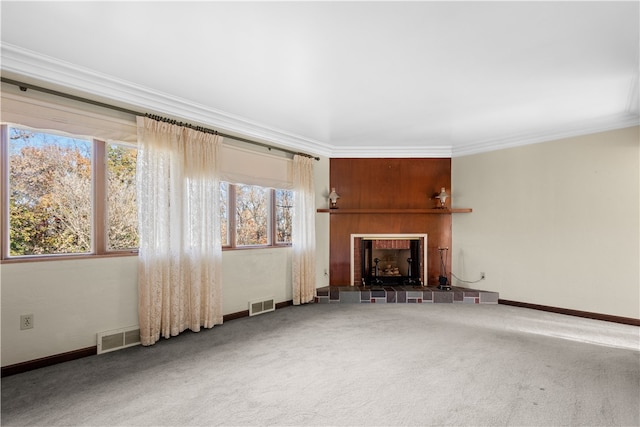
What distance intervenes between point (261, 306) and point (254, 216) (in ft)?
4.07

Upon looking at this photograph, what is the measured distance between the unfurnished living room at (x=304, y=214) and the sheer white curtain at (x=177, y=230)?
2cm

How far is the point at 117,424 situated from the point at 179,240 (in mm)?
1878

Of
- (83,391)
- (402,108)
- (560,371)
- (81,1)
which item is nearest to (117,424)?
(83,391)

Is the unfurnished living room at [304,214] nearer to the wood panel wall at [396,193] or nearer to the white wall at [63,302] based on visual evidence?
the white wall at [63,302]

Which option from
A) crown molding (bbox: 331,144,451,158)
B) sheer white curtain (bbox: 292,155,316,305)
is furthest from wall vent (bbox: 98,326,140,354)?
crown molding (bbox: 331,144,451,158)

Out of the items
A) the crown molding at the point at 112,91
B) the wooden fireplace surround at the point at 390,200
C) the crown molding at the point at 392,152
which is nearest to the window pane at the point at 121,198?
the crown molding at the point at 112,91

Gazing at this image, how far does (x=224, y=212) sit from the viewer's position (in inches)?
175

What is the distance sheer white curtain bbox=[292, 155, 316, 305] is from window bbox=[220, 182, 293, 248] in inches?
7.7

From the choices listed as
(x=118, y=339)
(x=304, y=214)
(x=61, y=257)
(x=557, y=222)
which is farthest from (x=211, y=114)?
(x=557, y=222)

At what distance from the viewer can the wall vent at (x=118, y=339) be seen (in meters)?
3.16

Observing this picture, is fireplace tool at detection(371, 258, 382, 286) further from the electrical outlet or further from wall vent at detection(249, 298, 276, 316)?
the electrical outlet

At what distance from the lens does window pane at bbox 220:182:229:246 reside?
4.41 m

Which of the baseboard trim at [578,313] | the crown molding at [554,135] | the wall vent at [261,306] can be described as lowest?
the baseboard trim at [578,313]

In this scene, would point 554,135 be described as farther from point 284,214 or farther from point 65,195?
point 65,195
